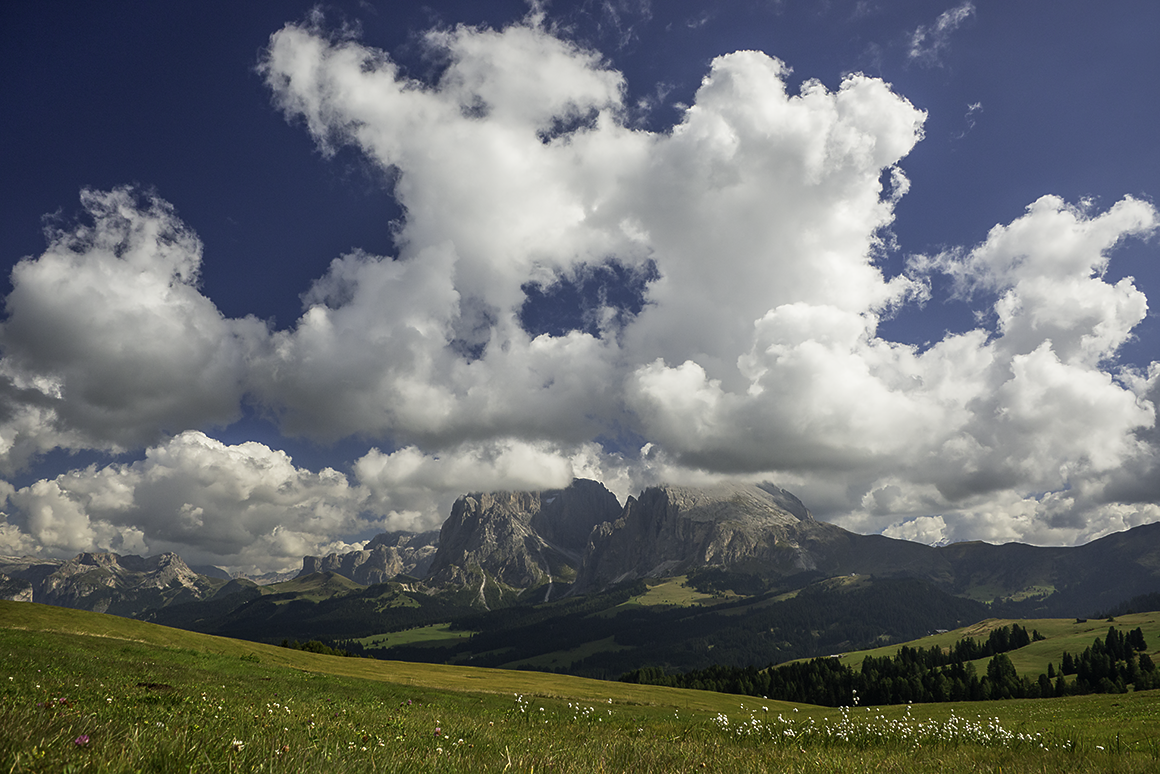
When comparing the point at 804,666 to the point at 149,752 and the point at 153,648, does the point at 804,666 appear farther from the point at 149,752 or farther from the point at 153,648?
the point at 149,752

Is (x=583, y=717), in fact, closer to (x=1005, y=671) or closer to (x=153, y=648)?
(x=153, y=648)

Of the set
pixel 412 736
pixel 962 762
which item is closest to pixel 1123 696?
pixel 962 762

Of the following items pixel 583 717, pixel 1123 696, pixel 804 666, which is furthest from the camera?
pixel 804 666

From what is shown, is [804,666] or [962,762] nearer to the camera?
[962,762]

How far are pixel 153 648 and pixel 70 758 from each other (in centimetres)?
6328

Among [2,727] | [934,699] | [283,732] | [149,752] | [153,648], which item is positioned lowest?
[934,699]

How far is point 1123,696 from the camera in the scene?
53.2 metres

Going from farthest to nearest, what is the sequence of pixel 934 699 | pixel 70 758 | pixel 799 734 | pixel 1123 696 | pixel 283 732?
pixel 934 699 < pixel 1123 696 < pixel 799 734 < pixel 283 732 < pixel 70 758

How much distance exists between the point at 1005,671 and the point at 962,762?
192 m

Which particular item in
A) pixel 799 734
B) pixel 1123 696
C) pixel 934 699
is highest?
pixel 799 734

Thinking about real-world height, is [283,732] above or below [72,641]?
above

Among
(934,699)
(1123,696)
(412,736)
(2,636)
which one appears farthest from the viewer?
(934,699)

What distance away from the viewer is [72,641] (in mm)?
49469

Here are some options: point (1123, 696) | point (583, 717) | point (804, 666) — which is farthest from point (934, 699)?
point (583, 717)
